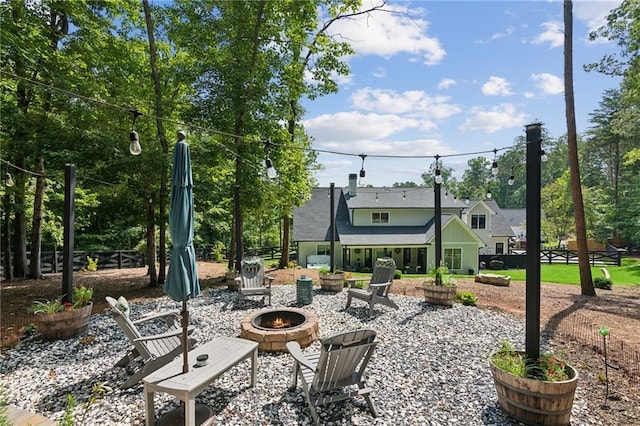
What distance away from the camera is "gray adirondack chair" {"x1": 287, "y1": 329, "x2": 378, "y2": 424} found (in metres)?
3.30

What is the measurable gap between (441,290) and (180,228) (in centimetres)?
626

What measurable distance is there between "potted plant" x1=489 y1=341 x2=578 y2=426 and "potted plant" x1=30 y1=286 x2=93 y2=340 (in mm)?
6424

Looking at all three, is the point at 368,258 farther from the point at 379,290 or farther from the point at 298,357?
the point at 298,357

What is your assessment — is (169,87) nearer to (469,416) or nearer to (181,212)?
(181,212)

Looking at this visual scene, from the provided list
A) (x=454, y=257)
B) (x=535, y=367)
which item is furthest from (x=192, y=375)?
(x=454, y=257)

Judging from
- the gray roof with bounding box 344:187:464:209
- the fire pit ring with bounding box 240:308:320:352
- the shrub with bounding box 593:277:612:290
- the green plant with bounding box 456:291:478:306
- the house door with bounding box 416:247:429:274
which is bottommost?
the house door with bounding box 416:247:429:274

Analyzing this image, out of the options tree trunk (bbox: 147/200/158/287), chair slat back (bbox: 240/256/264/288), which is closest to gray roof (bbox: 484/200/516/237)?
chair slat back (bbox: 240/256/264/288)

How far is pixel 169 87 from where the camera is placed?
1080 centimetres

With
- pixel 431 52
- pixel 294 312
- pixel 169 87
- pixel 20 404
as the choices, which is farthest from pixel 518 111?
pixel 20 404

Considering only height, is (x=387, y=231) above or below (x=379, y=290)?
above

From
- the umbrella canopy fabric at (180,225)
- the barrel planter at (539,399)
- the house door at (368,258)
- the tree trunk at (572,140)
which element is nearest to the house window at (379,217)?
the house door at (368,258)

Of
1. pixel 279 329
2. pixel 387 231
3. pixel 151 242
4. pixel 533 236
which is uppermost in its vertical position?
pixel 533 236

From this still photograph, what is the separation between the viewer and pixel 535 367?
133 inches

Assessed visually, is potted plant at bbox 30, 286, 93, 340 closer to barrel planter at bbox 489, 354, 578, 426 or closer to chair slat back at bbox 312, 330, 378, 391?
chair slat back at bbox 312, 330, 378, 391
